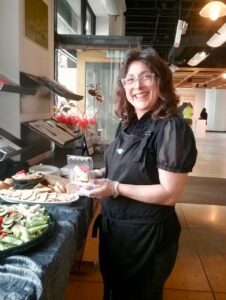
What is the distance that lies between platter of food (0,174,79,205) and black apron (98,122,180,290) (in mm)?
208

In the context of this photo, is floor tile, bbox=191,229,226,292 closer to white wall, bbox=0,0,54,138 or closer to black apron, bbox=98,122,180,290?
black apron, bbox=98,122,180,290

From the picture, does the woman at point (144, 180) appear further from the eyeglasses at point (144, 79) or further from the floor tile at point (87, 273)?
the floor tile at point (87, 273)

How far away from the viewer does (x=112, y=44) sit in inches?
133

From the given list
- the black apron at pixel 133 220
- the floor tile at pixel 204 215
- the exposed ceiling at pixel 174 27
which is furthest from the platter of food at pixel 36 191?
the exposed ceiling at pixel 174 27

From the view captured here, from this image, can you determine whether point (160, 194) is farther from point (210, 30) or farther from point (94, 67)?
point (210, 30)

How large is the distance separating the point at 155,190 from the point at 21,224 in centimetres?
52

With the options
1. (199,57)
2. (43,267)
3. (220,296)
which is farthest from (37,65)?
(199,57)

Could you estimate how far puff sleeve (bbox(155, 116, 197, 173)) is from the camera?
3.71ft

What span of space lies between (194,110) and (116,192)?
17.7m

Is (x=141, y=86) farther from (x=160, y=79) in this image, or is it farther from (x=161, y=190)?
(x=161, y=190)

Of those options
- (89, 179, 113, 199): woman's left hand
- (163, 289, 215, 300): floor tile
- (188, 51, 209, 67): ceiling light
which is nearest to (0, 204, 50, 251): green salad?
(89, 179, 113, 199): woman's left hand

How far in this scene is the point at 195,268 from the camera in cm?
262

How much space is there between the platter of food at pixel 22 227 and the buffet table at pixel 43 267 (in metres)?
0.02

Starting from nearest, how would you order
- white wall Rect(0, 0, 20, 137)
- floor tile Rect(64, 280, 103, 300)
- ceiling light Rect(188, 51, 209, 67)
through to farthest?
white wall Rect(0, 0, 20, 137)
floor tile Rect(64, 280, 103, 300)
ceiling light Rect(188, 51, 209, 67)
